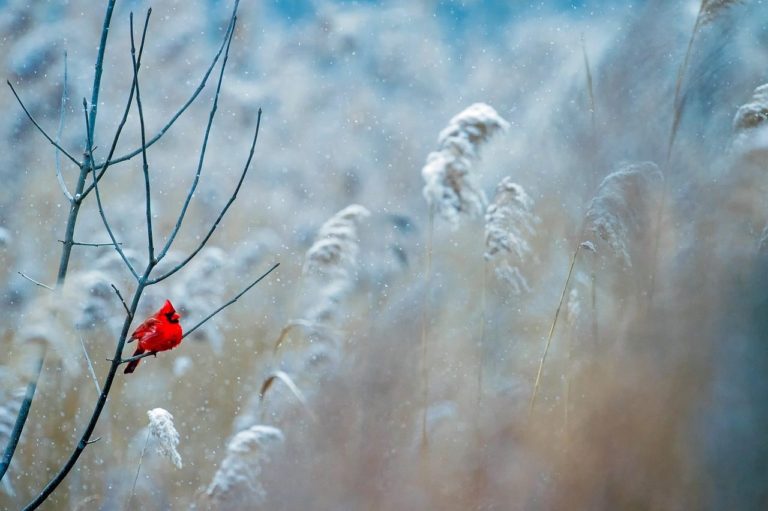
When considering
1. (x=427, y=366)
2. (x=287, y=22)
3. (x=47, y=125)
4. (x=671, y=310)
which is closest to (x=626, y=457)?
(x=671, y=310)

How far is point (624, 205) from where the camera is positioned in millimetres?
1744

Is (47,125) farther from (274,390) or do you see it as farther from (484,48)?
(484,48)

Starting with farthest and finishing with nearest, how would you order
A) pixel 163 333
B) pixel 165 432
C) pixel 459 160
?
1. pixel 459 160
2. pixel 165 432
3. pixel 163 333

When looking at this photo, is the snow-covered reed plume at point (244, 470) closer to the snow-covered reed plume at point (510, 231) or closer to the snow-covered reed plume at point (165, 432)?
the snow-covered reed plume at point (165, 432)

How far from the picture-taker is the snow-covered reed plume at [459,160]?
5.51 ft

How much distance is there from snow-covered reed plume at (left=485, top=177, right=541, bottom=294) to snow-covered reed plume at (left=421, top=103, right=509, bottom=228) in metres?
0.06

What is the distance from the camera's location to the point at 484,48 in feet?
5.78

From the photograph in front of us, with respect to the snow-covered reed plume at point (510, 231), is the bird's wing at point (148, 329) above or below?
below

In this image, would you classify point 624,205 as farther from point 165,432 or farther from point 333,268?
point 165,432

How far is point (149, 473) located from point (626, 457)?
108 centimetres

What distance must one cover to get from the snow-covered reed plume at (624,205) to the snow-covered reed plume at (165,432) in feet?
3.33

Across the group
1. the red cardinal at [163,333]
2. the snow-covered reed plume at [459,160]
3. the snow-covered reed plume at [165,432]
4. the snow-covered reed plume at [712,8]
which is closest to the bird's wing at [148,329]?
the red cardinal at [163,333]

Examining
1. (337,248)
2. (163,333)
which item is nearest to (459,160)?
(337,248)

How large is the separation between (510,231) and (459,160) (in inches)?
7.8
